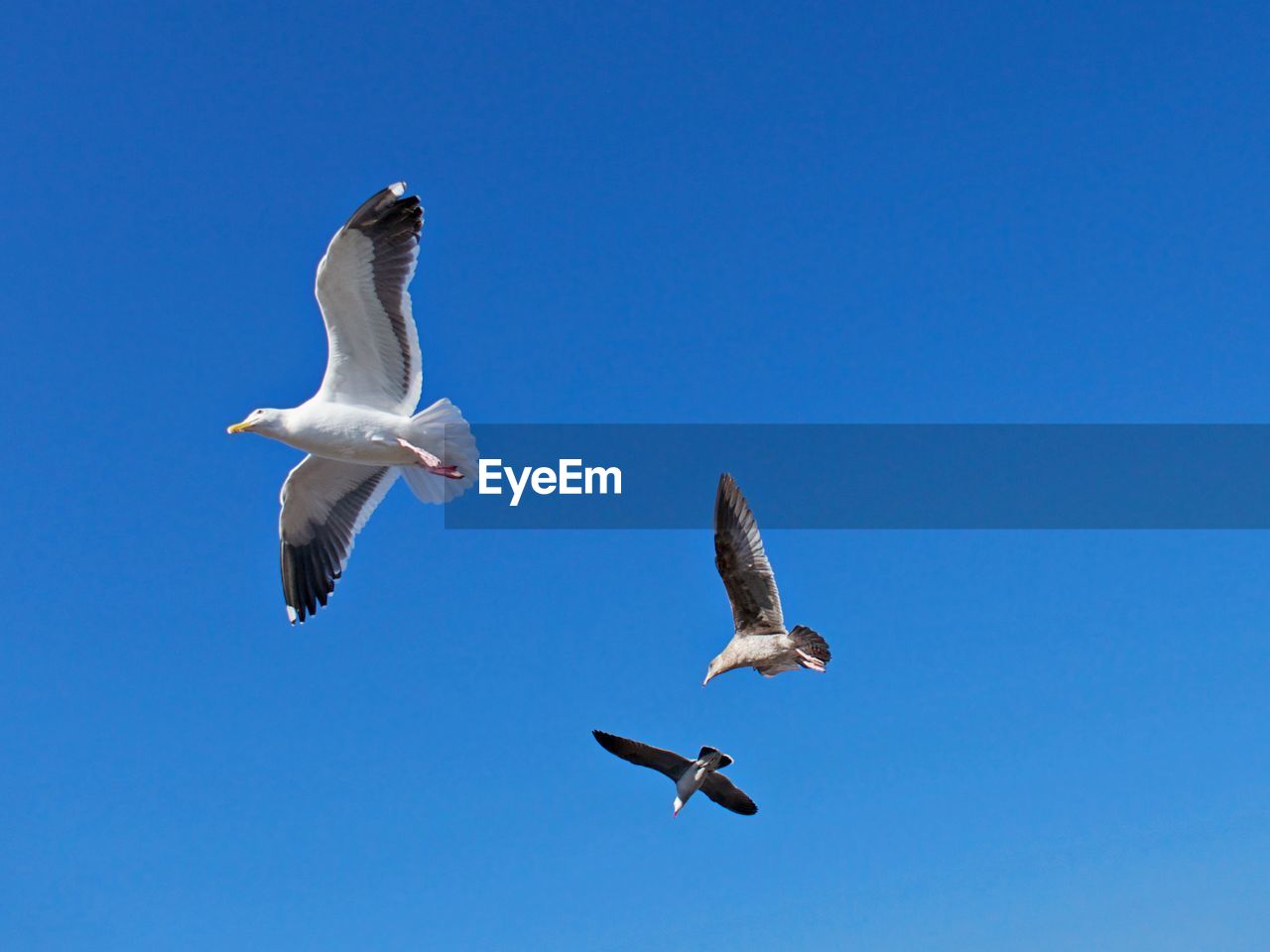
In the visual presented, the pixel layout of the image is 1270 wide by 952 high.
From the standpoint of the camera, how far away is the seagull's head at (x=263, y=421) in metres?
10.7

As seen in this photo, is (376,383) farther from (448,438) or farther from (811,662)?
(811,662)

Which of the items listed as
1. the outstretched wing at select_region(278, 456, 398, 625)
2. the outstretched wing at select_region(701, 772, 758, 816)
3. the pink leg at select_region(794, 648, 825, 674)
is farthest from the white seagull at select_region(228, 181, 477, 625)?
the outstretched wing at select_region(701, 772, 758, 816)

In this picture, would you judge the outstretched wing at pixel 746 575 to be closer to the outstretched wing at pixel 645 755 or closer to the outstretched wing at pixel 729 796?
the outstretched wing at pixel 645 755

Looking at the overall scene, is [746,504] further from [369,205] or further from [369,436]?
[369,205]

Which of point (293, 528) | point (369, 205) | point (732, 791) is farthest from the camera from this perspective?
point (732, 791)

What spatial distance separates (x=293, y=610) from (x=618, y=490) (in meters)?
3.31

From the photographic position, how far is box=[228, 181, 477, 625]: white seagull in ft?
32.5

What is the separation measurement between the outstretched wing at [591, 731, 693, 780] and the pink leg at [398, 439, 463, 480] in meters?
3.55

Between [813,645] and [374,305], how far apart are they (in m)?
4.73

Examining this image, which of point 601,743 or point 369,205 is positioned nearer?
point 369,205

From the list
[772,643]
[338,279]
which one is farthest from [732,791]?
[338,279]

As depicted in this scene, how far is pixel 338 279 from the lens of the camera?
395 inches

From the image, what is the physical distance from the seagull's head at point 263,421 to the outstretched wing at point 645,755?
184 inches

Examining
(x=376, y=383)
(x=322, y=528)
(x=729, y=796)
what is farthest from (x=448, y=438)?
(x=729, y=796)
